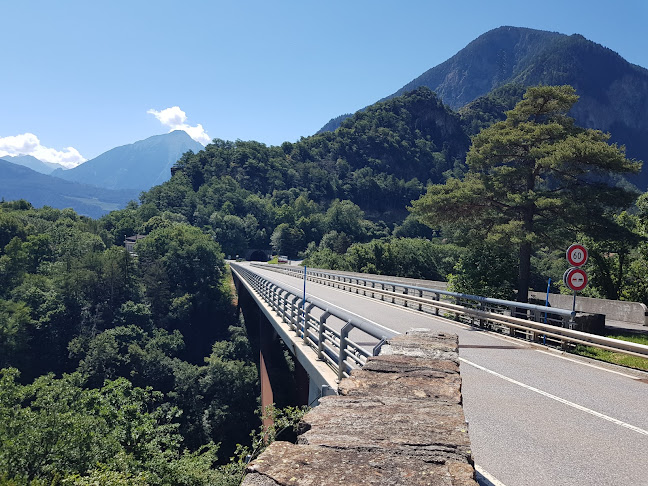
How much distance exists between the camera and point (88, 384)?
157 ft

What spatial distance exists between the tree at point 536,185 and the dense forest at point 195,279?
0.07 meters

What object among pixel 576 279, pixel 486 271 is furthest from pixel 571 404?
pixel 486 271

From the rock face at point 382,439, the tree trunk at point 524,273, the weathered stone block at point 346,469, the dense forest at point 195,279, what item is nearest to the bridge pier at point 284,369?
the dense forest at point 195,279

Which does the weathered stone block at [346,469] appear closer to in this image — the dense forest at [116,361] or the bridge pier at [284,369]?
the bridge pier at [284,369]

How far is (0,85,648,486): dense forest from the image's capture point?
1454 cm

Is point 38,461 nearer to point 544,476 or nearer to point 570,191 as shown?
point 544,476

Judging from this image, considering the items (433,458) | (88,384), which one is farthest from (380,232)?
(433,458)

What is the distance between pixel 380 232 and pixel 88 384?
11808cm

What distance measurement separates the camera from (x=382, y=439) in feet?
6.49

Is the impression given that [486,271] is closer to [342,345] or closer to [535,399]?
[535,399]

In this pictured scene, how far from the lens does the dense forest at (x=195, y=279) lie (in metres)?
14.5

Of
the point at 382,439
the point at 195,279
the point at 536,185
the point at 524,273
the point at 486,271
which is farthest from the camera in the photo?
the point at 195,279

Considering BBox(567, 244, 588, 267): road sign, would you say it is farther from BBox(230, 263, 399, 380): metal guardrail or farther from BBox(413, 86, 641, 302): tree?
BBox(413, 86, 641, 302): tree

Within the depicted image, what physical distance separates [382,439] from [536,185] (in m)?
22.6
